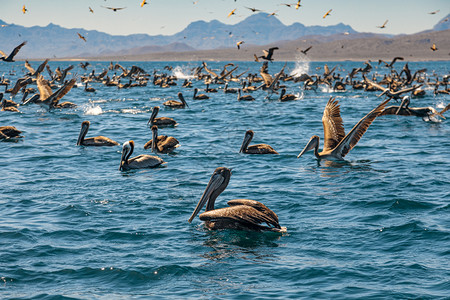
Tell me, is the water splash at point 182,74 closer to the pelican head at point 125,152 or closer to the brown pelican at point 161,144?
the brown pelican at point 161,144

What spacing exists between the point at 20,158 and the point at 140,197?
22.1 feet

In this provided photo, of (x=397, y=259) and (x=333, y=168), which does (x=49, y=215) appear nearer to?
(x=397, y=259)

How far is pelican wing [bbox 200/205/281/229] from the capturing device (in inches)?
360

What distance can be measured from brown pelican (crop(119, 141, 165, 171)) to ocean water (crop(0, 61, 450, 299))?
0.35 meters

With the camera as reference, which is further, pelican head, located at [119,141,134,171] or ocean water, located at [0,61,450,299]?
pelican head, located at [119,141,134,171]

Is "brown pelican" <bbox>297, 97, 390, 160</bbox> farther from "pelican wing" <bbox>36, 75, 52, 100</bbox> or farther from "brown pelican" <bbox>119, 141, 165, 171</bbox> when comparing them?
"pelican wing" <bbox>36, 75, 52, 100</bbox>

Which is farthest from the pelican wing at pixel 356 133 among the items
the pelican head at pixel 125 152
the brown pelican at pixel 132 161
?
the pelican head at pixel 125 152

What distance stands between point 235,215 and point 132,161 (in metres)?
6.79

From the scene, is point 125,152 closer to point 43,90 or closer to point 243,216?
point 243,216

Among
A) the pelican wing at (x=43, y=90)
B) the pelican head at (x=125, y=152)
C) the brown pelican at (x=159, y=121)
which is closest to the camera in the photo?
the pelican head at (x=125, y=152)

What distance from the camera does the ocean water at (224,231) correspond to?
25.0 ft

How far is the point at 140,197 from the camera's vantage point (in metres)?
12.2

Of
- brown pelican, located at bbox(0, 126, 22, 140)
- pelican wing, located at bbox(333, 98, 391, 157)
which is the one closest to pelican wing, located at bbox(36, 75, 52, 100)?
brown pelican, located at bbox(0, 126, 22, 140)

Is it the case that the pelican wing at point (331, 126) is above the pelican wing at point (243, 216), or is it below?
above
